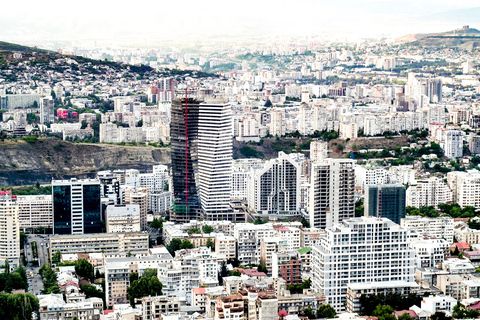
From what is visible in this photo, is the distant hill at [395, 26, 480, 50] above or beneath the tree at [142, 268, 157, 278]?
above

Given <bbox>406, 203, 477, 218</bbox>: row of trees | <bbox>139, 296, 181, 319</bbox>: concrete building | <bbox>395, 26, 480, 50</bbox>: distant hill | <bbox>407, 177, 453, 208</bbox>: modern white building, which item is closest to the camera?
<bbox>139, 296, 181, 319</bbox>: concrete building

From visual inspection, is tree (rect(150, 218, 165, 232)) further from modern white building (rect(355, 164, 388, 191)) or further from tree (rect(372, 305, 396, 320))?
tree (rect(372, 305, 396, 320))

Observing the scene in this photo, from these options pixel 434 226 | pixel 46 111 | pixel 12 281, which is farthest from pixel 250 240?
pixel 46 111

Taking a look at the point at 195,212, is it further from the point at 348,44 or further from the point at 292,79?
the point at 348,44

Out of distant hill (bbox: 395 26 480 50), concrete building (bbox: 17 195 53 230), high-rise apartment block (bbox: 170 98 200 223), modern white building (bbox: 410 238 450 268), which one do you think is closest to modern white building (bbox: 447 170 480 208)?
high-rise apartment block (bbox: 170 98 200 223)

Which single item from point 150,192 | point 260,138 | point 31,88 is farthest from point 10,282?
point 31,88

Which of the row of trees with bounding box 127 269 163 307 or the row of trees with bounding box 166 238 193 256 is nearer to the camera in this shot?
the row of trees with bounding box 127 269 163 307

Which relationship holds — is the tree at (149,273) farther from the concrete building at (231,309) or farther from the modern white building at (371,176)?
the modern white building at (371,176)

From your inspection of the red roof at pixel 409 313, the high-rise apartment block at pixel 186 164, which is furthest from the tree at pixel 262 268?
the high-rise apartment block at pixel 186 164
